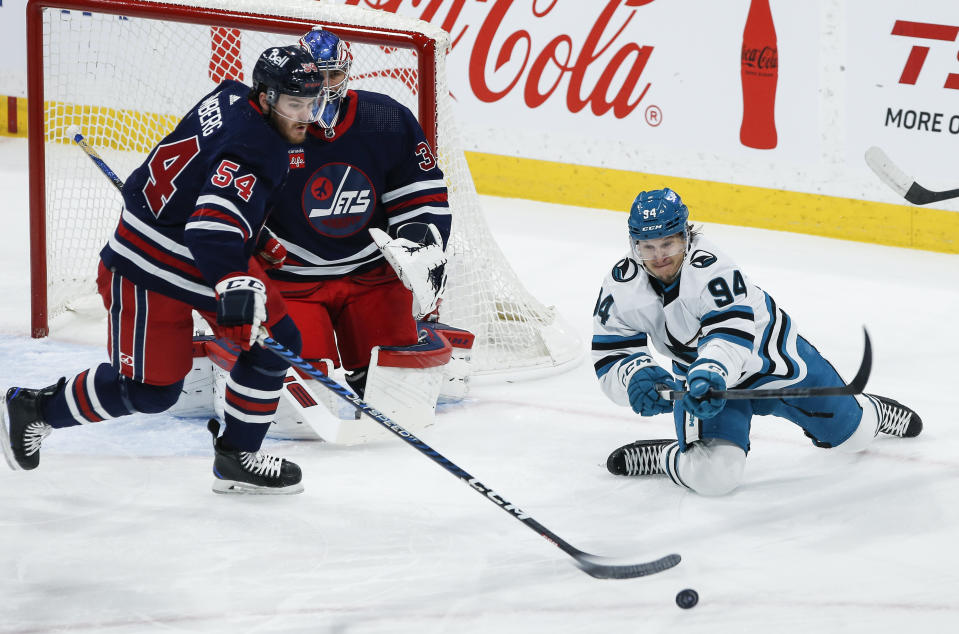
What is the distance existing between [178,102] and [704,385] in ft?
A: 8.44

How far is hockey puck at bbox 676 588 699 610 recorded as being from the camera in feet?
7.14

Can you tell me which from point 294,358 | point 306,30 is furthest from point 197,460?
point 306,30

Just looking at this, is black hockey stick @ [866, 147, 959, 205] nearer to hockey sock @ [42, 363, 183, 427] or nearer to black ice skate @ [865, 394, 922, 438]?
black ice skate @ [865, 394, 922, 438]

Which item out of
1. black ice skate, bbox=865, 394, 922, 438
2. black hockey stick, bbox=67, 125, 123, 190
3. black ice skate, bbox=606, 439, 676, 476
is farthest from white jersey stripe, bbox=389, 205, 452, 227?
black ice skate, bbox=865, 394, 922, 438

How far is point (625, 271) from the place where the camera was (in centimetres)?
A: 270

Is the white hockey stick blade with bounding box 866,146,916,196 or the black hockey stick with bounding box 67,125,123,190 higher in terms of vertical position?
the white hockey stick blade with bounding box 866,146,916,196

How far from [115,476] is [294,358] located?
660 mm

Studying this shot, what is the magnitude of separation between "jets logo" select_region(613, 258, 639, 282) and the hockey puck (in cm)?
76

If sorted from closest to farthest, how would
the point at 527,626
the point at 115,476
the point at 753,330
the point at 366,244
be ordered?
the point at 527,626 → the point at 753,330 → the point at 115,476 → the point at 366,244

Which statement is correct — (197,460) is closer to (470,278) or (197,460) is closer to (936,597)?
(470,278)

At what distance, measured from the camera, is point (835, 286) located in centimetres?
457

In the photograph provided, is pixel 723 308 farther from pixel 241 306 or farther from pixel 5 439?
pixel 5 439

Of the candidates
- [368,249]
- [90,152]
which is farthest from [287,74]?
[90,152]

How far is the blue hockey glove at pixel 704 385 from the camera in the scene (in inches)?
96.9
